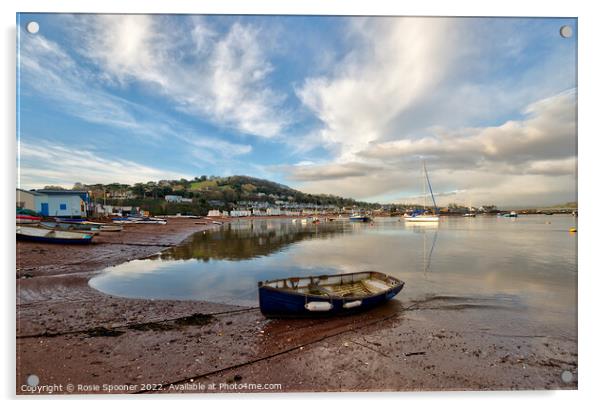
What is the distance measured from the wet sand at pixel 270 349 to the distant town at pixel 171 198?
83.5 inches

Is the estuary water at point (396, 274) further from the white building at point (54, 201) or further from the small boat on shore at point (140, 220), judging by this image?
the small boat on shore at point (140, 220)

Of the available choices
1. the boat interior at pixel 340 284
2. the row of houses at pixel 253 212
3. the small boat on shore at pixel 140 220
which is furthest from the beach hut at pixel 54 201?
the small boat on shore at pixel 140 220

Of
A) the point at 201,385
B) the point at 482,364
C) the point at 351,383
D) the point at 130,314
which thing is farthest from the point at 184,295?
the point at 482,364

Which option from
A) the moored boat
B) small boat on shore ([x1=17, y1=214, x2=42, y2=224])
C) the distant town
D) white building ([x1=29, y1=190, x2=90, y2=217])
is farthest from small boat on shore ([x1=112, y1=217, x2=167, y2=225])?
small boat on shore ([x1=17, y1=214, x2=42, y2=224])

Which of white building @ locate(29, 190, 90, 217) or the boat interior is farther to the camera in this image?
white building @ locate(29, 190, 90, 217)

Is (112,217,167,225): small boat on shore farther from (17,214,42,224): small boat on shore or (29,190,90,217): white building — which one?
(17,214,42,224): small boat on shore

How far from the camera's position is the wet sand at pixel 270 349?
3.12 meters

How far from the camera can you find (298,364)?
3410 mm

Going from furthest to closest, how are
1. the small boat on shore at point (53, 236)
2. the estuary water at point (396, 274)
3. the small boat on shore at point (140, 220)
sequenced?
the small boat on shore at point (140, 220) < the small boat on shore at point (53, 236) < the estuary water at point (396, 274)

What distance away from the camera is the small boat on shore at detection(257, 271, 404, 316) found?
183 inches

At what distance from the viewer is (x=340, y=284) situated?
6.29 m

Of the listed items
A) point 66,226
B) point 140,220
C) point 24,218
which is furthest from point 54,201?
point 140,220

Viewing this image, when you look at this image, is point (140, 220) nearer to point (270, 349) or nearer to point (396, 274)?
point (396, 274)

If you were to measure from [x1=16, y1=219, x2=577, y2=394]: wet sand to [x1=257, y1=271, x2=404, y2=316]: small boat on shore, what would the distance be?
0.23 meters
